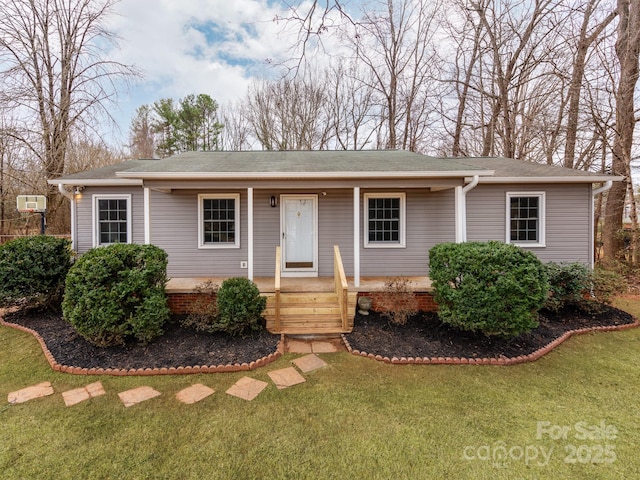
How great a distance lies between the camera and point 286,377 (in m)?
3.80

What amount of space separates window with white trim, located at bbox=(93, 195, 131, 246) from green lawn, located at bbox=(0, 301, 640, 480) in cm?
390

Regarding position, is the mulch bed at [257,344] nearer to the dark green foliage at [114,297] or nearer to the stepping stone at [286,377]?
the dark green foliage at [114,297]

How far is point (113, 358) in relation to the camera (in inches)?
162

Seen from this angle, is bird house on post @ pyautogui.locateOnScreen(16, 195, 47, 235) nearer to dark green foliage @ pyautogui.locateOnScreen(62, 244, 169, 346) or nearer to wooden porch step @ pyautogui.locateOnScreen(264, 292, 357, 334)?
dark green foliage @ pyautogui.locateOnScreen(62, 244, 169, 346)

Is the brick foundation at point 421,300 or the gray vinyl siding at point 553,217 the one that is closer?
the brick foundation at point 421,300

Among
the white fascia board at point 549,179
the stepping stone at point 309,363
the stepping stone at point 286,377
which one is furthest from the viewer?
the white fascia board at point 549,179

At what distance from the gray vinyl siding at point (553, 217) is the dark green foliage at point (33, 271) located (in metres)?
8.91

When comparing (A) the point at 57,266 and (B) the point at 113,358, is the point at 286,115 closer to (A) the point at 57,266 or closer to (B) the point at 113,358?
(A) the point at 57,266

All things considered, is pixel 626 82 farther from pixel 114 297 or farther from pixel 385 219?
pixel 114 297

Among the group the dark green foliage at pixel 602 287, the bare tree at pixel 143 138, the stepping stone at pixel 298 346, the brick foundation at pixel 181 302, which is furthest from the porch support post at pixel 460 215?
the bare tree at pixel 143 138

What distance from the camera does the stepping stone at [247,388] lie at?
3.41m

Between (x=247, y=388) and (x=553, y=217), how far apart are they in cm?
781

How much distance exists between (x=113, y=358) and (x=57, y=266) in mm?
2941

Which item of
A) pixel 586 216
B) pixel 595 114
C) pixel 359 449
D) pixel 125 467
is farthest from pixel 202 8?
pixel 595 114
